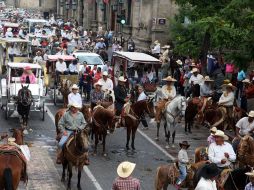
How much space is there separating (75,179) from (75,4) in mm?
60149

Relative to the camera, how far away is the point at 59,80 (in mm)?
26578

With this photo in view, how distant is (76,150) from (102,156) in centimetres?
391

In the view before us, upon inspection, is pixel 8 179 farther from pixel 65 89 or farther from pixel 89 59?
pixel 89 59

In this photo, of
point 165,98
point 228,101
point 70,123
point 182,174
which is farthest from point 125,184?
point 228,101

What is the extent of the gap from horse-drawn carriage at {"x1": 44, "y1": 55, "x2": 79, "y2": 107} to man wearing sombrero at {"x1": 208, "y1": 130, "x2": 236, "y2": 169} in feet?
38.9

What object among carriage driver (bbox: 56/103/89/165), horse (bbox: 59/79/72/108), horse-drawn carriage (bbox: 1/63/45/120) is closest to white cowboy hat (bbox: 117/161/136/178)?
carriage driver (bbox: 56/103/89/165)

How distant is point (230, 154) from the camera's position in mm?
13125

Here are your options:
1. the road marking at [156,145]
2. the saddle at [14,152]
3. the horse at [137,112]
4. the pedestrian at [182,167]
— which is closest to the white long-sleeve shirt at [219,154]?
the pedestrian at [182,167]

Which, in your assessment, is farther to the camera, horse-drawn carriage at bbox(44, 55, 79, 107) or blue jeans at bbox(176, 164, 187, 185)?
horse-drawn carriage at bbox(44, 55, 79, 107)

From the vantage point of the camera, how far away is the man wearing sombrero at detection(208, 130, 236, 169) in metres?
13.1

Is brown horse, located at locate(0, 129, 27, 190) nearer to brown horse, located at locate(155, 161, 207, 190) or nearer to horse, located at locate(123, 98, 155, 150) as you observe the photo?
brown horse, located at locate(155, 161, 207, 190)

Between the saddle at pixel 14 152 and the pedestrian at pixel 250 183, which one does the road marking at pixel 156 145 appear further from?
the pedestrian at pixel 250 183

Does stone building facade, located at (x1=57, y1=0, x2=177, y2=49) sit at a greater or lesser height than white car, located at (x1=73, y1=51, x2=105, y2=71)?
greater

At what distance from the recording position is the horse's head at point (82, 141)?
14.0 meters
